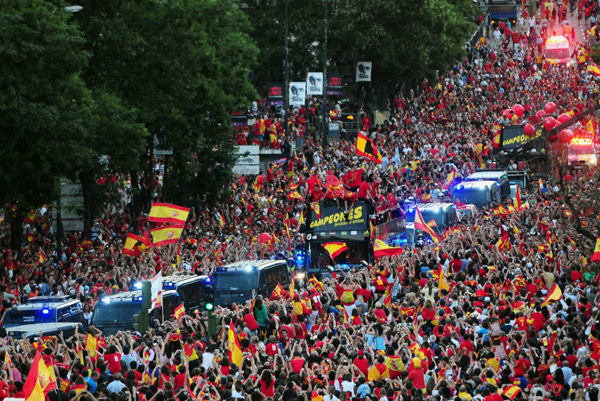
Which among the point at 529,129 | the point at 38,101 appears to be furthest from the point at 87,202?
the point at 529,129

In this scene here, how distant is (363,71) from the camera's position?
66.2 metres

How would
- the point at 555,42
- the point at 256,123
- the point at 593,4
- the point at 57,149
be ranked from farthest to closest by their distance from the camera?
the point at 593,4 → the point at 555,42 → the point at 256,123 → the point at 57,149

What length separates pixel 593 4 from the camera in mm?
82312

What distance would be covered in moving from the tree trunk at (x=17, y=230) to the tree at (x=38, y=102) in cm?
64

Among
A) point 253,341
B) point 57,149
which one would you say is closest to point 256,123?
point 57,149

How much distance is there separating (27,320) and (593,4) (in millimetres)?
60468

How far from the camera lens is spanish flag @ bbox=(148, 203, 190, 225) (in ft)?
117

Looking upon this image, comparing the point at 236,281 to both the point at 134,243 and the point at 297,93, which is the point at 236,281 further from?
the point at 297,93

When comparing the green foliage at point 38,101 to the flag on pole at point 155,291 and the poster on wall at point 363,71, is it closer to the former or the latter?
the flag on pole at point 155,291

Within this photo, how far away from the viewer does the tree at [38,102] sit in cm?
3562

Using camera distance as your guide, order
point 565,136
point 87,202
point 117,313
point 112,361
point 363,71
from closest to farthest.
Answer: point 112,361, point 117,313, point 565,136, point 87,202, point 363,71

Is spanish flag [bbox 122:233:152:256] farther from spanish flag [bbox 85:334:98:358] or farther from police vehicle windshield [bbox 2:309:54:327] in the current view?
spanish flag [bbox 85:334:98:358]

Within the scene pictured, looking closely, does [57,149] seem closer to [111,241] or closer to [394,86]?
[111,241]

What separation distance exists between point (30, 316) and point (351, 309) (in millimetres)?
6183
